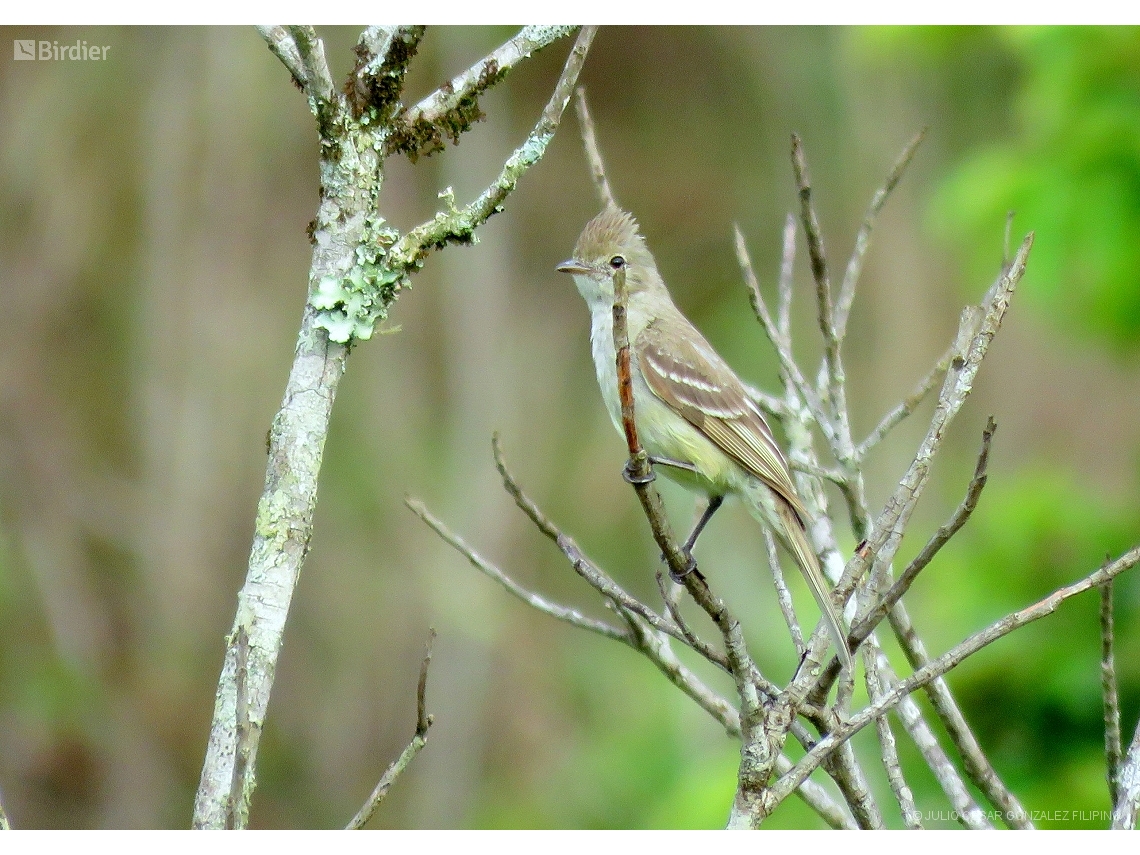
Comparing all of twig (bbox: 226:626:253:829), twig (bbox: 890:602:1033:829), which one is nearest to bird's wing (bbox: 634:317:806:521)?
twig (bbox: 890:602:1033:829)

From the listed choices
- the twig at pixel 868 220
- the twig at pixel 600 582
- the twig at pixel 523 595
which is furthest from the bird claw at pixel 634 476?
the twig at pixel 868 220

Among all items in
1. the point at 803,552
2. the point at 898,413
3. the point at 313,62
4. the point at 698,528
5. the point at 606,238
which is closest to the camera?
the point at 313,62

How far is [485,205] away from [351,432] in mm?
6633

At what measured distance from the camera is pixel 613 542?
10.2 meters

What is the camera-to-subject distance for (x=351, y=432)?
916 cm

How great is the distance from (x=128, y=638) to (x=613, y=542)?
4.05 metres

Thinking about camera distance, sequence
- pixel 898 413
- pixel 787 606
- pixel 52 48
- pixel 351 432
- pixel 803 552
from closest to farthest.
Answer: pixel 787 606
pixel 898 413
pixel 803 552
pixel 52 48
pixel 351 432

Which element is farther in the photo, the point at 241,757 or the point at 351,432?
the point at 351,432

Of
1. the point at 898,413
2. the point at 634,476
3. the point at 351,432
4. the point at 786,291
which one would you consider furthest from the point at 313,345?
the point at 351,432

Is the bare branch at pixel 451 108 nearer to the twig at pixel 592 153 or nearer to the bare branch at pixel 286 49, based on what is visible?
the bare branch at pixel 286 49

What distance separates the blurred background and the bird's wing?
7.82ft

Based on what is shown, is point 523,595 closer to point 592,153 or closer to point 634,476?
point 634,476

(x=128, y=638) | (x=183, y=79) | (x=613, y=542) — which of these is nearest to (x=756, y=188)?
(x=613, y=542)

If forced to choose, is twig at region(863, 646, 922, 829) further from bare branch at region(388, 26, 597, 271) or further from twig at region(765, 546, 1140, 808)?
bare branch at region(388, 26, 597, 271)
